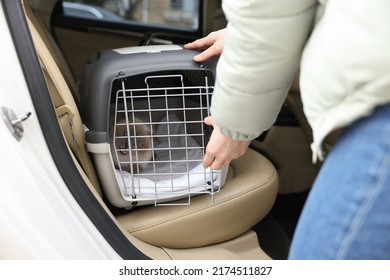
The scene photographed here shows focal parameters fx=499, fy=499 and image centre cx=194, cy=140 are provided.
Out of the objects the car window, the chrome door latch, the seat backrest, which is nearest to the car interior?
the seat backrest

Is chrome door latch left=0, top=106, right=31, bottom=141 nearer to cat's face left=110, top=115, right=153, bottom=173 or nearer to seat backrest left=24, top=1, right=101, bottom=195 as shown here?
seat backrest left=24, top=1, right=101, bottom=195

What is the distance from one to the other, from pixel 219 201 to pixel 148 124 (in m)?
0.26

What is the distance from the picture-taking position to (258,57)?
0.64 meters

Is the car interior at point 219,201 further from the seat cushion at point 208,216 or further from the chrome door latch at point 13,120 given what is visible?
the chrome door latch at point 13,120

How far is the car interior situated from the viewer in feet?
3.41

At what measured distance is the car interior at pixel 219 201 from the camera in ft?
3.41

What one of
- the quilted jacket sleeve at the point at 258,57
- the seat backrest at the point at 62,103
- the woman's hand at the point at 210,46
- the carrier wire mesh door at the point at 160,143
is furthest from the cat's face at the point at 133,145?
the quilted jacket sleeve at the point at 258,57

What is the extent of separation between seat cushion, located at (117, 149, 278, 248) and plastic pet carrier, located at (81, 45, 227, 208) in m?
0.03

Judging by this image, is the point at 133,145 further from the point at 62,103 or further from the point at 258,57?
the point at 258,57

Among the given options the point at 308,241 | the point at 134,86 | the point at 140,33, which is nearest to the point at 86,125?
the point at 134,86

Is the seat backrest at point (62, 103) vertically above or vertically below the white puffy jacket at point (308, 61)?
below

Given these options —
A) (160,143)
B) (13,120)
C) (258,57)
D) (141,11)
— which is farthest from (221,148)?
(141,11)

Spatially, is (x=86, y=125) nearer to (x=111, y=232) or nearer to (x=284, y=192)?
(x=111, y=232)

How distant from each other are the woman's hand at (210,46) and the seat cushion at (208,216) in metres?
0.35
